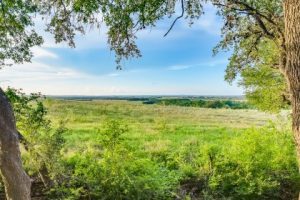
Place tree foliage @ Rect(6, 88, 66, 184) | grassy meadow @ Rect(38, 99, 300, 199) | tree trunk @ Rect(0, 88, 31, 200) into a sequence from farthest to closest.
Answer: grassy meadow @ Rect(38, 99, 300, 199), tree foliage @ Rect(6, 88, 66, 184), tree trunk @ Rect(0, 88, 31, 200)

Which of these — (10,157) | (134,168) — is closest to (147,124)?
(134,168)

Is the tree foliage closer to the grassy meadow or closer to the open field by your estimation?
the grassy meadow

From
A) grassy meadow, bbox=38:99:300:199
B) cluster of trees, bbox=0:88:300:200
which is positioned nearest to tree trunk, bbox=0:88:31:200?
cluster of trees, bbox=0:88:300:200

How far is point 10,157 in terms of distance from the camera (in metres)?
6.16

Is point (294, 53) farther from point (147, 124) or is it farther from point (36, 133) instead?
point (147, 124)

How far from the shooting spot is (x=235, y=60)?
18.1m

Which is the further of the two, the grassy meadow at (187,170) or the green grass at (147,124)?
the green grass at (147,124)

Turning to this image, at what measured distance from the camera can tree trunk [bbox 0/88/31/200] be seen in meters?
6.05

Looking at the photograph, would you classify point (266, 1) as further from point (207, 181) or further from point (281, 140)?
point (207, 181)

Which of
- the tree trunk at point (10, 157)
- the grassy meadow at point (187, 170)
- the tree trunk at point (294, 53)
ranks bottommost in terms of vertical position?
the grassy meadow at point (187, 170)

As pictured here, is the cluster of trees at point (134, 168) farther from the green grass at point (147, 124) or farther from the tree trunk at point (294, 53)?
the tree trunk at point (294, 53)

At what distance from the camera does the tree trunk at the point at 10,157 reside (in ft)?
19.8

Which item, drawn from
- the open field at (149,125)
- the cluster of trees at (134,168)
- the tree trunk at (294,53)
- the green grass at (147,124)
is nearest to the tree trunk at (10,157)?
the cluster of trees at (134,168)

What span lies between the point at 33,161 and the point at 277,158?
6.94 meters
